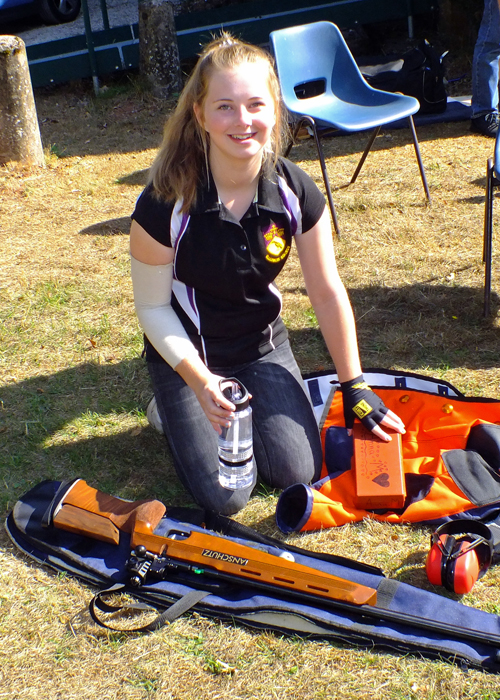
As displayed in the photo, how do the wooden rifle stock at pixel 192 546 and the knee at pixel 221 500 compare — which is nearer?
the wooden rifle stock at pixel 192 546

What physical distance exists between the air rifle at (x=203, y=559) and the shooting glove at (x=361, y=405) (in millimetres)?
679

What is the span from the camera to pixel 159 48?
8.03m

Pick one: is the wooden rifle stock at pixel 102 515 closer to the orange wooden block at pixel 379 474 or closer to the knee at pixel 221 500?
the knee at pixel 221 500

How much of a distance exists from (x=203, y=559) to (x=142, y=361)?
1664 millimetres

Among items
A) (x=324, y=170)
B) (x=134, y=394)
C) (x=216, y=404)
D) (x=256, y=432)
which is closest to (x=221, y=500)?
(x=256, y=432)

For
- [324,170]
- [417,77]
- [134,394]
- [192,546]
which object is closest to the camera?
[192,546]

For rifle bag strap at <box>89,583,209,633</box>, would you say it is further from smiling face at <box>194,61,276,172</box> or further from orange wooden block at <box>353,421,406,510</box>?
smiling face at <box>194,61,276,172</box>

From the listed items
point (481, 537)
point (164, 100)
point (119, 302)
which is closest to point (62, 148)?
point (164, 100)

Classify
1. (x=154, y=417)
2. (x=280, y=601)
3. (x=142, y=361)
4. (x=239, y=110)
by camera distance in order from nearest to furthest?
(x=280, y=601), (x=239, y=110), (x=154, y=417), (x=142, y=361)

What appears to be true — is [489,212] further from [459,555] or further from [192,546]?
[192,546]

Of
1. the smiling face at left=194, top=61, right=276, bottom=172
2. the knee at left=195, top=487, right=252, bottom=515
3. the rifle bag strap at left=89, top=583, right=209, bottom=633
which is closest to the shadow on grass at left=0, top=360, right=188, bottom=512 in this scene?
the knee at left=195, top=487, right=252, bottom=515

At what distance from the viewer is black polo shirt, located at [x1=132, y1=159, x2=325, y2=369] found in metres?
2.58

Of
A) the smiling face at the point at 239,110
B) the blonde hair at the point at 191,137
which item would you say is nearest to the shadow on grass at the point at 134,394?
the blonde hair at the point at 191,137

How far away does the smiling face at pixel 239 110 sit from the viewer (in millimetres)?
2414
